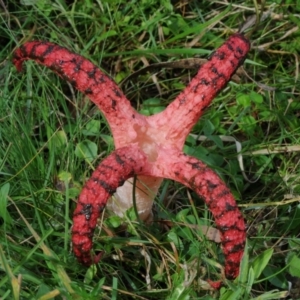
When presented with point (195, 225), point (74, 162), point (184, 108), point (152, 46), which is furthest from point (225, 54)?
point (152, 46)

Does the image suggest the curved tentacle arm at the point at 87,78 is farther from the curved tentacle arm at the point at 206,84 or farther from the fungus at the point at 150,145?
the curved tentacle arm at the point at 206,84

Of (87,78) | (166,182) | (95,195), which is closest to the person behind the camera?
(95,195)

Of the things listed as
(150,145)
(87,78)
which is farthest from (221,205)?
(87,78)

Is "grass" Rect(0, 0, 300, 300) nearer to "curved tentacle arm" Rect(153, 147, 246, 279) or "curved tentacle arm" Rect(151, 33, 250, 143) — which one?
"curved tentacle arm" Rect(153, 147, 246, 279)

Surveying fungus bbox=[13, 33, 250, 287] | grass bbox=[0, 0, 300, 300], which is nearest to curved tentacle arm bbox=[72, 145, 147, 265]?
fungus bbox=[13, 33, 250, 287]

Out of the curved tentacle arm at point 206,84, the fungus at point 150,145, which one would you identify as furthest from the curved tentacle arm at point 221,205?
the curved tentacle arm at point 206,84

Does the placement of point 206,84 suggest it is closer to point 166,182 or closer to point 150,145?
point 150,145
